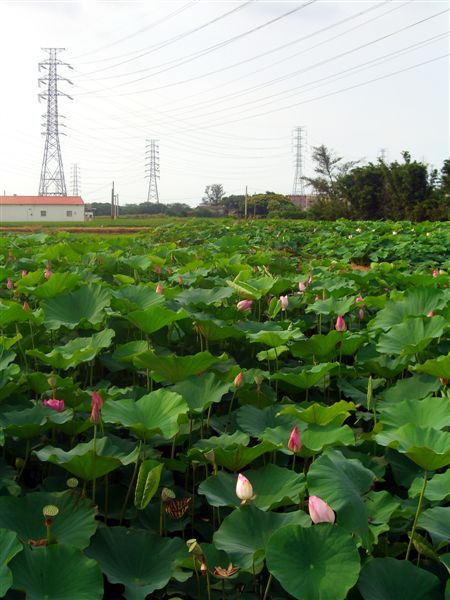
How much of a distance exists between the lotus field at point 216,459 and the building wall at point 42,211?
39985mm

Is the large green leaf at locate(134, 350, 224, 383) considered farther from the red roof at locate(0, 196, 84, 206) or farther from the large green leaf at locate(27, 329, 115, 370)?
the red roof at locate(0, 196, 84, 206)

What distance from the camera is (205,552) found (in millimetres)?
1008

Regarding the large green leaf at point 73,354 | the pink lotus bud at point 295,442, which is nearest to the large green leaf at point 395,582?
the pink lotus bud at point 295,442

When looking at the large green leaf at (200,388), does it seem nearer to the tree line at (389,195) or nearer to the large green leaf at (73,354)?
the large green leaf at (73,354)

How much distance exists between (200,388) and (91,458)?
0.34 metres

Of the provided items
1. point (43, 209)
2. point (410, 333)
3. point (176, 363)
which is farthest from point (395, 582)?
point (43, 209)

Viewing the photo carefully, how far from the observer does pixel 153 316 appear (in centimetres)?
164

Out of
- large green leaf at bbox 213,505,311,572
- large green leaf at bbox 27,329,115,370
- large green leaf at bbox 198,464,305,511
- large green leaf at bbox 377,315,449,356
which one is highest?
large green leaf at bbox 377,315,449,356

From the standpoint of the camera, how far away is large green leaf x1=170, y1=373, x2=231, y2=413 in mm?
1332

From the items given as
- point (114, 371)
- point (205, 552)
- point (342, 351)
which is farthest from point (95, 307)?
point (205, 552)

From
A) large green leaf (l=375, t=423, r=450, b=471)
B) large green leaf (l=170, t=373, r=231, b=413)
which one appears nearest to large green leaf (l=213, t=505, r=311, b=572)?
large green leaf (l=375, t=423, r=450, b=471)

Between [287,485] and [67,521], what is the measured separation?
0.36m

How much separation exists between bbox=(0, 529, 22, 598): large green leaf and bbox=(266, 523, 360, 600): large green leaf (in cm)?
33

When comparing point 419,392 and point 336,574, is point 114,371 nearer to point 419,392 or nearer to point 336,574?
point 419,392
